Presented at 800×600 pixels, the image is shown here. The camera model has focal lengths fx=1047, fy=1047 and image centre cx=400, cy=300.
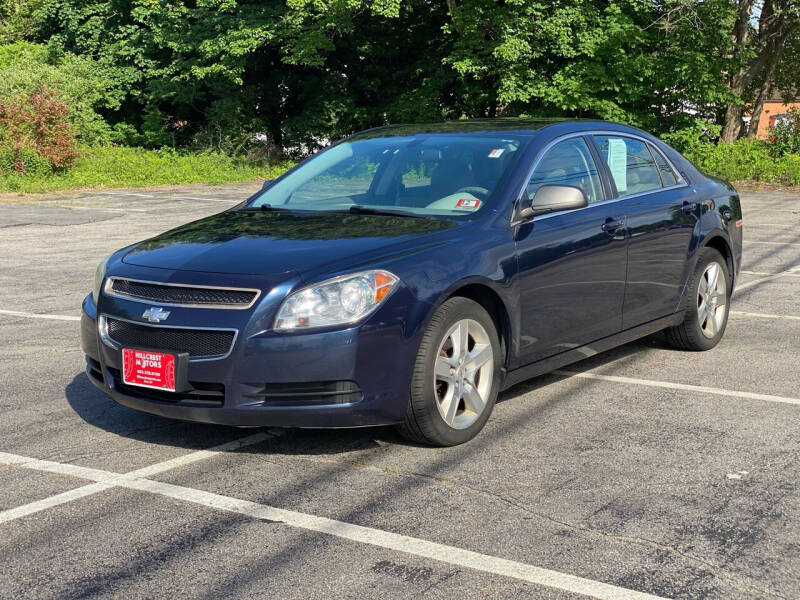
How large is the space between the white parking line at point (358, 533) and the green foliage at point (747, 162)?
23.9m

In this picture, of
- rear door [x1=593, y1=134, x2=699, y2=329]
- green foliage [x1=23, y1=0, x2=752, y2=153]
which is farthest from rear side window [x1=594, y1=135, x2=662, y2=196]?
green foliage [x1=23, y1=0, x2=752, y2=153]

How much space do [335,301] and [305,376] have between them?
0.37 m

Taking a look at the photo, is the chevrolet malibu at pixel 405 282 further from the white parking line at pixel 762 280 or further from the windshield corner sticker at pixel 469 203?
the white parking line at pixel 762 280

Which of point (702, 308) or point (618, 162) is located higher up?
point (618, 162)

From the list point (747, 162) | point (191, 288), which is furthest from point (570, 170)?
point (747, 162)

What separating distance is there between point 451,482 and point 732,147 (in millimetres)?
27953

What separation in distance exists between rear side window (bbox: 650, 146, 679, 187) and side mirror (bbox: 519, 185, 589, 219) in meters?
1.69

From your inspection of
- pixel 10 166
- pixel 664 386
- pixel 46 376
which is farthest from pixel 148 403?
pixel 10 166

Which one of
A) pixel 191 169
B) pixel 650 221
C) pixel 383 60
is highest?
pixel 383 60

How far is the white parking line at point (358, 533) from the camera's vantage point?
11.7ft

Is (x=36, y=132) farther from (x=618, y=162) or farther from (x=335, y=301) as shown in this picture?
(x=335, y=301)

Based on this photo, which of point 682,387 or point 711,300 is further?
point 711,300

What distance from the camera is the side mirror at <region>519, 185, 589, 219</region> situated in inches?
219

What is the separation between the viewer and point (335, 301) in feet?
15.5
